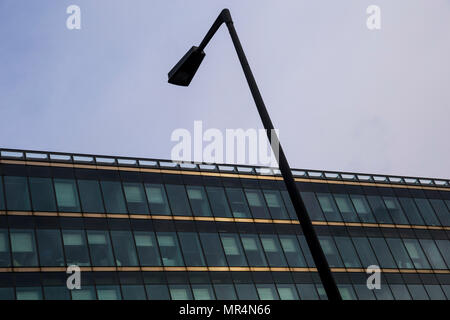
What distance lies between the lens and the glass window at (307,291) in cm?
4109

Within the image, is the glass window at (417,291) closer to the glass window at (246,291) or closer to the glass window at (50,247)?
the glass window at (246,291)

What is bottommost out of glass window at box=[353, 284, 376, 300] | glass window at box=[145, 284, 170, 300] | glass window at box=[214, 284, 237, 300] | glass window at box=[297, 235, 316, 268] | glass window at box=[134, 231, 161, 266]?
glass window at box=[353, 284, 376, 300]

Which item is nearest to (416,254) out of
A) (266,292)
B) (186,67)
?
(266,292)

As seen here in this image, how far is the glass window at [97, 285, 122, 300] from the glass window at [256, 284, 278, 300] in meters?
9.40

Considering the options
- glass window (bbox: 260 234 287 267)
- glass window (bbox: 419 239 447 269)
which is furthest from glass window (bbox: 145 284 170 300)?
glass window (bbox: 419 239 447 269)

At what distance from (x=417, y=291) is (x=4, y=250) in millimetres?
29364

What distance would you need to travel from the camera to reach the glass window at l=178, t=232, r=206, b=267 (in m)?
39.6

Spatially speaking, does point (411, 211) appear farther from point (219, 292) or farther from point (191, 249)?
point (191, 249)

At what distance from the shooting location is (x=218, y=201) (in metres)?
43.7

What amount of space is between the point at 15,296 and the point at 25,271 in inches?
67.1

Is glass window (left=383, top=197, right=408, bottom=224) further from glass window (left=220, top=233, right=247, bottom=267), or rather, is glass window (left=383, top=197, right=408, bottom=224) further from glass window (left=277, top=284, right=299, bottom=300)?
glass window (left=220, top=233, right=247, bottom=267)

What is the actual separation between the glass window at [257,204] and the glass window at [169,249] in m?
7.00

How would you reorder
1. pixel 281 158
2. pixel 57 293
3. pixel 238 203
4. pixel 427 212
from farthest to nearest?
pixel 427 212
pixel 238 203
pixel 57 293
pixel 281 158
